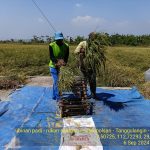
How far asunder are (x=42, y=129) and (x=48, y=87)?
136 inches

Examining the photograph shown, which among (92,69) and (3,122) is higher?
(92,69)

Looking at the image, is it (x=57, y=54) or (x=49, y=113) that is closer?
(x=49, y=113)

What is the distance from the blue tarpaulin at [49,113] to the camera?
4977mm

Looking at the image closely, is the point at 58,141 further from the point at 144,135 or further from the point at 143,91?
the point at 143,91

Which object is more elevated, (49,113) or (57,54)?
(57,54)

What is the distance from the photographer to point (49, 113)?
642 cm

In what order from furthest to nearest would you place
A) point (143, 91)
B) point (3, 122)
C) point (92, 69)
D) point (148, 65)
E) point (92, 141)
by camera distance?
1. point (148, 65)
2. point (143, 91)
3. point (92, 69)
4. point (3, 122)
5. point (92, 141)

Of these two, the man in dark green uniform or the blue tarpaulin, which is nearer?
the blue tarpaulin

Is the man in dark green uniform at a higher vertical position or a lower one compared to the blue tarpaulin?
higher

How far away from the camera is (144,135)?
16.8 feet

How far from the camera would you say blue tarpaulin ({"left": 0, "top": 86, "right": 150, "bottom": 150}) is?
196 inches

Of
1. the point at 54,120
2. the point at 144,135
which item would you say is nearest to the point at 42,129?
the point at 54,120

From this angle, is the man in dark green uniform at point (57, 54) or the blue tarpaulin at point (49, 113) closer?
the blue tarpaulin at point (49, 113)

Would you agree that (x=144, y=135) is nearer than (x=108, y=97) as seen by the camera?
Yes
